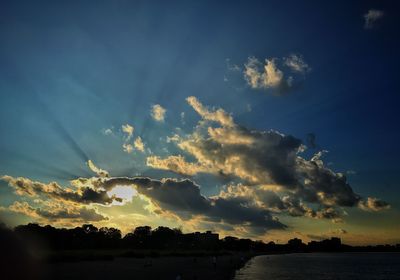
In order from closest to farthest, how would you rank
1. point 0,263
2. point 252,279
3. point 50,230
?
point 0,263 → point 252,279 → point 50,230

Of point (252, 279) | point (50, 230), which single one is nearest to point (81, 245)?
point (50, 230)

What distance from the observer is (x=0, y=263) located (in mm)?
7566

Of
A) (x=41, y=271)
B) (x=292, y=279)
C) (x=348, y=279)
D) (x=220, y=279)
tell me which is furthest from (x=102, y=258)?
(x=41, y=271)

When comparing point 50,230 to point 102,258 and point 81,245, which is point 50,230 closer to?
point 81,245

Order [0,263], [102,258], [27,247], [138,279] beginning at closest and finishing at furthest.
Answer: [0,263]
[27,247]
[138,279]
[102,258]

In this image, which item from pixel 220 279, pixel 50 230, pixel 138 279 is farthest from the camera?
pixel 50 230

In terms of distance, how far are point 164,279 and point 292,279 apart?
36.5 meters

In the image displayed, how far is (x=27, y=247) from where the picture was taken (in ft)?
26.9

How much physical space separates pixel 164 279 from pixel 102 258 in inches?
2064

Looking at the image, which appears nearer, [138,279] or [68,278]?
[68,278]

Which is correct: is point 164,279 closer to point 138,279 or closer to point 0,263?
point 138,279

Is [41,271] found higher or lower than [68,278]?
higher

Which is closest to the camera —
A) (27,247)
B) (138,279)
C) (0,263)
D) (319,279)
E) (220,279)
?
(0,263)

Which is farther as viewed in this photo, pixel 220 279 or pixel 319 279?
pixel 319 279
